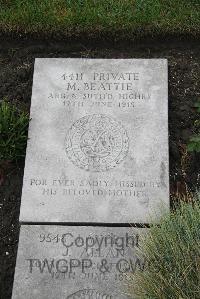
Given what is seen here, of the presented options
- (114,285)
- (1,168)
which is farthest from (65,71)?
(114,285)

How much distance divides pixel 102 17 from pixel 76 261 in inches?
97.9

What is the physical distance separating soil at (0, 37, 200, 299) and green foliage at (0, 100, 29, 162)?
0.43 ft

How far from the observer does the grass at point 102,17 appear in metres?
5.87

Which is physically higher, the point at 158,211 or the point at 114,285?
the point at 158,211

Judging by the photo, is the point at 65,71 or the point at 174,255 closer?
the point at 174,255

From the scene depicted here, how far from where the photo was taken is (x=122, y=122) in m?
5.05

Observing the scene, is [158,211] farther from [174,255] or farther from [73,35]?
[73,35]

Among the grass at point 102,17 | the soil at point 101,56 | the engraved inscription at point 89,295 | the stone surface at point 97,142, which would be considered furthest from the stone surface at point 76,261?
the grass at point 102,17

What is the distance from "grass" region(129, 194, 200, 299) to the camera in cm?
402

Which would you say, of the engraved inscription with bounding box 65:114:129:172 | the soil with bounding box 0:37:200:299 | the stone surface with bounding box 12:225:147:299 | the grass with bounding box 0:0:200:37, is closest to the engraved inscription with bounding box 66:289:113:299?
the stone surface with bounding box 12:225:147:299

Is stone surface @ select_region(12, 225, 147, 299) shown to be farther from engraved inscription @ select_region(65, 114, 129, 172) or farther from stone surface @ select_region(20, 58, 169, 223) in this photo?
engraved inscription @ select_region(65, 114, 129, 172)

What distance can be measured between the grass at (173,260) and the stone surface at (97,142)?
0.35m

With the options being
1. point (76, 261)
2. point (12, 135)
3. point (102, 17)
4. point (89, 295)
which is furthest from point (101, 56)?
point (89, 295)

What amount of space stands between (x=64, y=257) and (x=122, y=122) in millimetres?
1200
